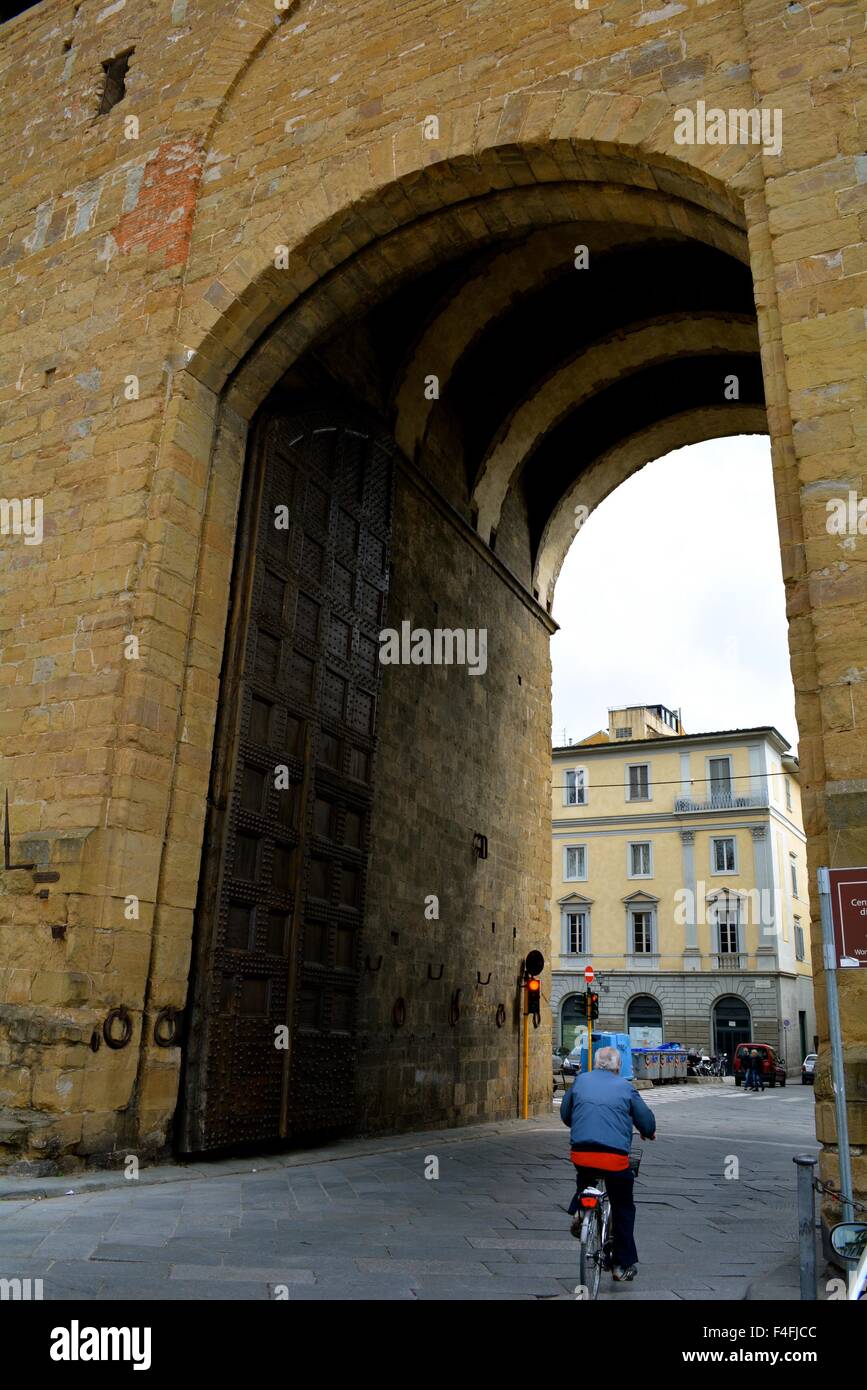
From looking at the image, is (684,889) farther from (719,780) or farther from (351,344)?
(351,344)

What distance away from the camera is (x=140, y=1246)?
436 cm

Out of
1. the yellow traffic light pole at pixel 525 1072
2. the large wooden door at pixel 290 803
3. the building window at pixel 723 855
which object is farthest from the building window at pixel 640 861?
the large wooden door at pixel 290 803

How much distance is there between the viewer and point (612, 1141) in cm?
409

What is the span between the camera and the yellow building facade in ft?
105

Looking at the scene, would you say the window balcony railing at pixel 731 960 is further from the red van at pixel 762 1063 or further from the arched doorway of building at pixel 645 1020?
the red van at pixel 762 1063

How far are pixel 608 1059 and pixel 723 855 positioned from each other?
30.8 m

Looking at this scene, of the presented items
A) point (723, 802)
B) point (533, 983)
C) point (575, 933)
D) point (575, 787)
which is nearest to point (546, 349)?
point (533, 983)

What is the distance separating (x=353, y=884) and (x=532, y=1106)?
540cm

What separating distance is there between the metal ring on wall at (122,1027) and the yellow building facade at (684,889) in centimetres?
2855

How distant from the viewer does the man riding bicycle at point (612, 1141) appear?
4.06 m

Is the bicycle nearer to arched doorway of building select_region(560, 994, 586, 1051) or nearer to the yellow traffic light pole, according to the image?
the yellow traffic light pole

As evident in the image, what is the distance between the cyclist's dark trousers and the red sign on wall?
1.25 metres

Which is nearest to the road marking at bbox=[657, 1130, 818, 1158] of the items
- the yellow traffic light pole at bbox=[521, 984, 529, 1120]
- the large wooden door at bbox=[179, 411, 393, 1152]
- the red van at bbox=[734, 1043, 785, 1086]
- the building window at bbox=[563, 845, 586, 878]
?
the yellow traffic light pole at bbox=[521, 984, 529, 1120]

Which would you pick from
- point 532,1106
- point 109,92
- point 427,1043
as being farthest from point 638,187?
point 532,1106
